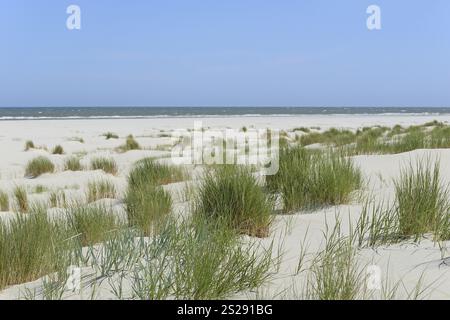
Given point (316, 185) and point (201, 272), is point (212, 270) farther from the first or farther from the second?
point (316, 185)

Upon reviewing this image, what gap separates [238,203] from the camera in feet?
11.8

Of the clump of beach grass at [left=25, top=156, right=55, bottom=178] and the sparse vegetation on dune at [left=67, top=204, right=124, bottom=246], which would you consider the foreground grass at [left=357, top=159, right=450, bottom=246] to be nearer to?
the sparse vegetation on dune at [left=67, top=204, right=124, bottom=246]

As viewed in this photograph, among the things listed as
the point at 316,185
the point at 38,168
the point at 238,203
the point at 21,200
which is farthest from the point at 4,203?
the point at 316,185

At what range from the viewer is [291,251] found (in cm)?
294

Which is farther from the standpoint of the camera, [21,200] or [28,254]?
[21,200]

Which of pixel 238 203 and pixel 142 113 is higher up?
pixel 142 113

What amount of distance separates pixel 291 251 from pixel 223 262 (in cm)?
72

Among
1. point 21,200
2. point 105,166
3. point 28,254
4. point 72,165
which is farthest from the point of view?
point 72,165

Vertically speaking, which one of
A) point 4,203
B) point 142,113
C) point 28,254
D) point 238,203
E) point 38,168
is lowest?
point 4,203

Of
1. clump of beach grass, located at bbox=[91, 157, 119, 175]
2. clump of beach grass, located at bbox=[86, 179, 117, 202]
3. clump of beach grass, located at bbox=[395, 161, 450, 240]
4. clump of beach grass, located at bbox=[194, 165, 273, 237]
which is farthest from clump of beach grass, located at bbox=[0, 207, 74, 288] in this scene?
clump of beach grass, located at bbox=[91, 157, 119, 175]

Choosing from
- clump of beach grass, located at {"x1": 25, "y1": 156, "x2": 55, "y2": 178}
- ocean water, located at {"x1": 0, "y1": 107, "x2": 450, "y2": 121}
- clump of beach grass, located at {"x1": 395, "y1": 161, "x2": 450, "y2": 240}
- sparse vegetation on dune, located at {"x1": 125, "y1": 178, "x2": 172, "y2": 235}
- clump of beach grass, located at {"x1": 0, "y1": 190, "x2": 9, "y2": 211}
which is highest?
ocean water, located at {"x1": 0, "y1": 107, "x2": 450, "y2": 121}

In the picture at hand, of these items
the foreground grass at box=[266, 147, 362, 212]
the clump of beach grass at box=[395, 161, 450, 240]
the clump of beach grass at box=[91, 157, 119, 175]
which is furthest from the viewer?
the clump of beach grass at box=[91, 157, 119, 175]

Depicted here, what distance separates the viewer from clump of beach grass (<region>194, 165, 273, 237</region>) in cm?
349
